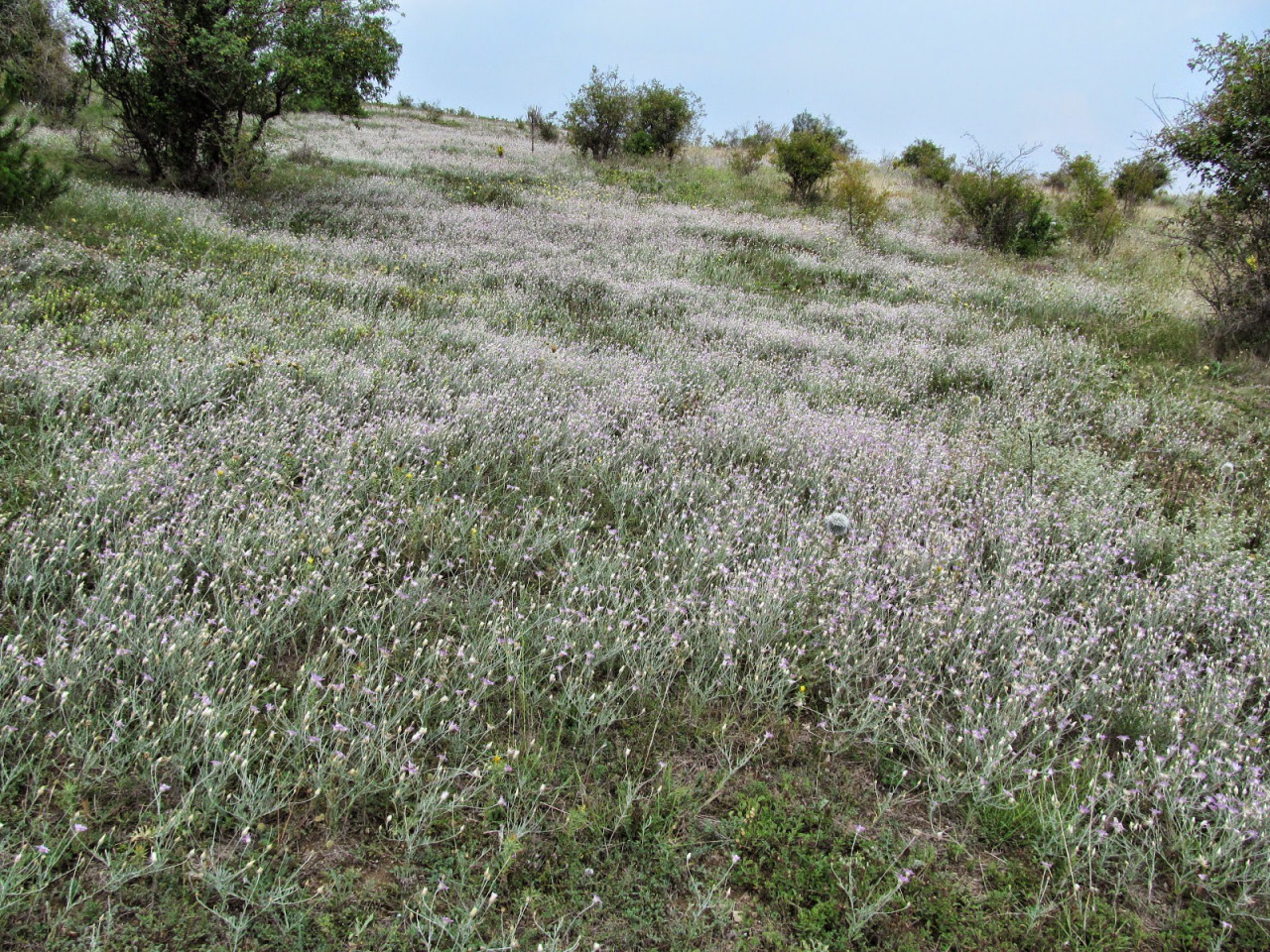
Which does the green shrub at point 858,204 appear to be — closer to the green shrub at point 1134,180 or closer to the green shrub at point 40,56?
the green shrub at point 1134,180

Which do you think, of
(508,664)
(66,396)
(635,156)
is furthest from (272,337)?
(635,156)

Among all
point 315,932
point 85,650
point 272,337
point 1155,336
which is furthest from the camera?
point 1155,336

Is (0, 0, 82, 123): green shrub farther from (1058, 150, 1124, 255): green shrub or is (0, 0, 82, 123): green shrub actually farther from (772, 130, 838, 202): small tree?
(1058, 150, 1124, 255): green shrub

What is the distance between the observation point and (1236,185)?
952 cm

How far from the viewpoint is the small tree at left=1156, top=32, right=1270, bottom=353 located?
29.9 feet

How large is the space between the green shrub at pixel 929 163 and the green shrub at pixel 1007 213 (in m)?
7.34

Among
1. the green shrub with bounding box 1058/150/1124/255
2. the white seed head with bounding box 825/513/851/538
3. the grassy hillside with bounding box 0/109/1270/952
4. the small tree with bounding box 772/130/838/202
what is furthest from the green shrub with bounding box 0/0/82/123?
the green shrub with bounding box 1058/150/1124/255

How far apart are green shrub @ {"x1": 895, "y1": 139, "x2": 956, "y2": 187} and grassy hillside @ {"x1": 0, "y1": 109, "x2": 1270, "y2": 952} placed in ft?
68.0

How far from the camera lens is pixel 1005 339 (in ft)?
29.3

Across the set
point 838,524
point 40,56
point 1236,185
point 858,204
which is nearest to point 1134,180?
point 858,204

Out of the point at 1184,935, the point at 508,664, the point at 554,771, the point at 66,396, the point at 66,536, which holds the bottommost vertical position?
the point at 1184,935

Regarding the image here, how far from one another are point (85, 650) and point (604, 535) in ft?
8.39

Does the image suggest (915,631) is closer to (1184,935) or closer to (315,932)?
(1184,935)

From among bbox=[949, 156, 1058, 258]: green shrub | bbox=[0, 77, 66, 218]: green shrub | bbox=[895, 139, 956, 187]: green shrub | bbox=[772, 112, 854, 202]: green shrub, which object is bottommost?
bbox=[0, 77, 66, 218]: green shrub
